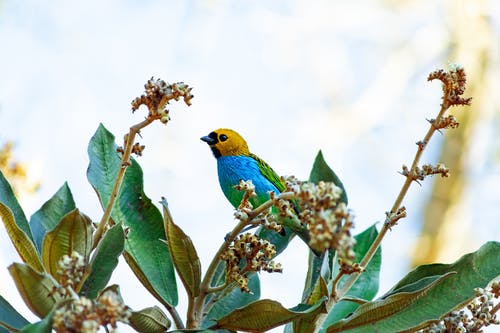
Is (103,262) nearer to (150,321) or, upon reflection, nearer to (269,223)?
(150,321)

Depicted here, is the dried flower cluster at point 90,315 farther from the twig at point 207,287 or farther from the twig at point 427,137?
the twig at point 427,137

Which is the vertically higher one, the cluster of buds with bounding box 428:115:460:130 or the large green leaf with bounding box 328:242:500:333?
the cluster of buds with bounding box 428:115:460:130

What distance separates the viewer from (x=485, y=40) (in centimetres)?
804

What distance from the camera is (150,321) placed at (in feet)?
3.77

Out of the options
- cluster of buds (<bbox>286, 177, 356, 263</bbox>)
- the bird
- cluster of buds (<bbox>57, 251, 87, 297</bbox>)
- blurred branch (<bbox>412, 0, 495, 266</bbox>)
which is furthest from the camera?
blurred branch (<bbox>412, 0, 495, 266</bbox>)

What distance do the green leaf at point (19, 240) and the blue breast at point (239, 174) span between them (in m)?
1.58

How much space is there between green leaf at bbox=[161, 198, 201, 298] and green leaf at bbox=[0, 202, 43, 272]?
197mm

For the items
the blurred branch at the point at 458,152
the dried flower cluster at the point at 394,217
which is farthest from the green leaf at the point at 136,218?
the blurred branch at the point at 458,152

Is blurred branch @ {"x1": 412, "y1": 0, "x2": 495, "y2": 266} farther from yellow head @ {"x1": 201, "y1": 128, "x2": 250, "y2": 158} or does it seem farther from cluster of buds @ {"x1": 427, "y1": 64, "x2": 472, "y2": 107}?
cluster of buds @ {"x1": 427, "y1": 64, "x2": 472, "y2": 107}

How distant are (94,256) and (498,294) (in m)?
0.59

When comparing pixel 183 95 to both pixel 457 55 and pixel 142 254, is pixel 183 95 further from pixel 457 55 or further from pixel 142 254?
pixel 457 55

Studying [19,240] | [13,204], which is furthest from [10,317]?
[13,204]

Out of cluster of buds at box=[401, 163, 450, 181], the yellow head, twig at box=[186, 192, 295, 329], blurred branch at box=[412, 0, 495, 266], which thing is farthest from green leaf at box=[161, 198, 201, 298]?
blurred branch at box=[412, 0, 495, 266]

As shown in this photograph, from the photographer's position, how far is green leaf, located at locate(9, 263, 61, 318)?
103cm
